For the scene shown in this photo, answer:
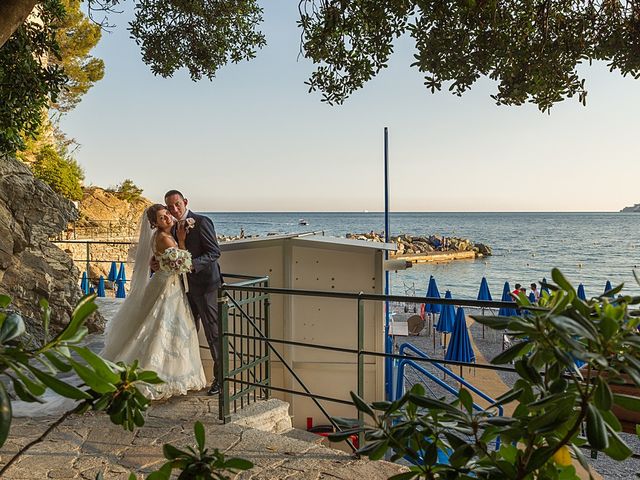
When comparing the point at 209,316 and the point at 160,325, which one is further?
the point at 209,316

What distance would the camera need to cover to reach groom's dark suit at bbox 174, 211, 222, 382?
Answer: 17.5ft

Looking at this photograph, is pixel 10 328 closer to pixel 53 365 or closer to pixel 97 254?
pixel 53 365

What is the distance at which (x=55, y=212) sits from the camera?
8023 mm

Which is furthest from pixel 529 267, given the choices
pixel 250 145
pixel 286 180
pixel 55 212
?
pixel 55 212

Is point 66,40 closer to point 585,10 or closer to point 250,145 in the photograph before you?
point 585,10

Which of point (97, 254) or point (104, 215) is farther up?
point (104, 215)

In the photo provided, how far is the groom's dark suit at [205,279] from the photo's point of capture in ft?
17.5

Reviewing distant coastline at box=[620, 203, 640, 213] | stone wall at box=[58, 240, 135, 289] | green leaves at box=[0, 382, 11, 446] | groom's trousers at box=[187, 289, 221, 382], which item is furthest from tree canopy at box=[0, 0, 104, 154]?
distant coastline at box=[620, 203, 640, 213]

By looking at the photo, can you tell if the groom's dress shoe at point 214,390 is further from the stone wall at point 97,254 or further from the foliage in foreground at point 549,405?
the stone wall at point 97,254

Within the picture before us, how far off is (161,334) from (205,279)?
687 mm

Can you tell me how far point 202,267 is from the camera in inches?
210

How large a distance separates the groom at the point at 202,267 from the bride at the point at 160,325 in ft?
0.30

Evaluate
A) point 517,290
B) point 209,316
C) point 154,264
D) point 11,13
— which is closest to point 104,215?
point 154,264

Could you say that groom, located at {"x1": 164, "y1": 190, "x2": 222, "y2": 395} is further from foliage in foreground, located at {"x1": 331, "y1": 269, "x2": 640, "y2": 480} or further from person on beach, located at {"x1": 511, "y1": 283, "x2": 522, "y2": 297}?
foliage in foreground, located at {"x1": 331, "y1": 269, "x2": 640, "y2": 480}
